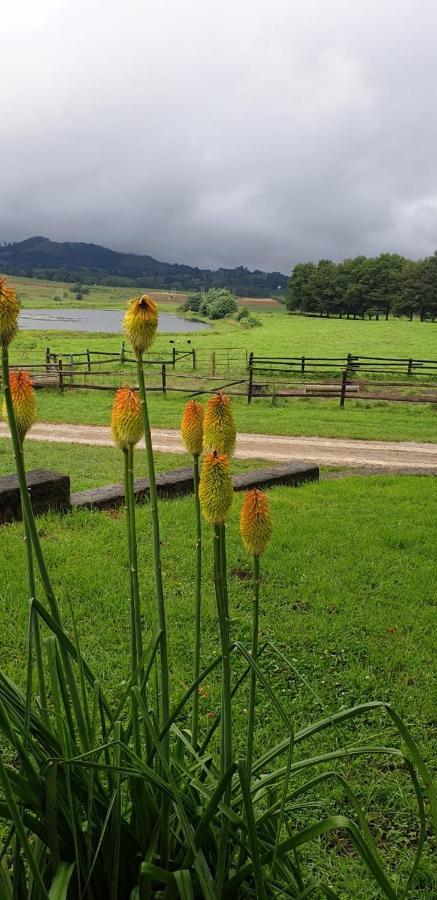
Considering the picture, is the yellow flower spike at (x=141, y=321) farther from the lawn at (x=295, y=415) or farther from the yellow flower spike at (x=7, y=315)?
the lawn at (x=295, y=415)

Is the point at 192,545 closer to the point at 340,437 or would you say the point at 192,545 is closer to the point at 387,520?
the point at 387,520

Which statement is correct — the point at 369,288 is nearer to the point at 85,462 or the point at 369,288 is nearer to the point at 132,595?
the point at 85,462

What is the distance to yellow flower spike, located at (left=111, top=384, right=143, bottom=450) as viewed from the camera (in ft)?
5.56

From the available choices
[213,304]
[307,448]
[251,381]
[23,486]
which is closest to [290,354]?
[251,381]

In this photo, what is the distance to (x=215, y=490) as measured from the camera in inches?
63.8

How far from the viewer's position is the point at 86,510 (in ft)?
27.1

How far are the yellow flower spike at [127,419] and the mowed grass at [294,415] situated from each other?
16.8m

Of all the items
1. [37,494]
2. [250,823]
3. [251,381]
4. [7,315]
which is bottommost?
[37,494]

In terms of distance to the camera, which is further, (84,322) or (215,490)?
(84,322)

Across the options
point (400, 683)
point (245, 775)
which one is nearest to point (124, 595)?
point (400, 683)

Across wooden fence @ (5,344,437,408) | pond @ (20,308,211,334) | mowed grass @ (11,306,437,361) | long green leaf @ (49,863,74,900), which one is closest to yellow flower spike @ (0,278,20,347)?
long green leaf @ (49,863,74,900)

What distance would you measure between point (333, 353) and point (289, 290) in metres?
67.4

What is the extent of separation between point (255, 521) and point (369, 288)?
113065 millimetres

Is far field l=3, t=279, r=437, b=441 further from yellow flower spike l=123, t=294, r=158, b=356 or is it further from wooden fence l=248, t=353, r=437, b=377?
wooden fence l=248, t=353, r=437, b=377
